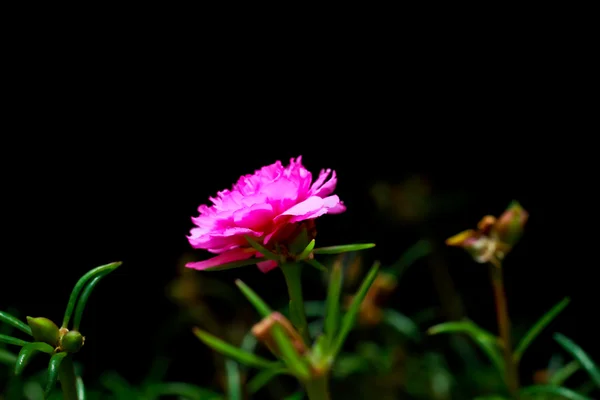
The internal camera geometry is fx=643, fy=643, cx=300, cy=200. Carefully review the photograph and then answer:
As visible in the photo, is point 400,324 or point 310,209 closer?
point 310,209

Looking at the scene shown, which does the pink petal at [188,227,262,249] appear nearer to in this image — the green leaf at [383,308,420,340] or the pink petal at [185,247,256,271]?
the pink petal at [185,247,256,271]

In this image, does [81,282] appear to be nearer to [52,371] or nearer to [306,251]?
[52,371]

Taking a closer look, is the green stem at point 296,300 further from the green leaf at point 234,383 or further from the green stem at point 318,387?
the green leaf at point 234,383

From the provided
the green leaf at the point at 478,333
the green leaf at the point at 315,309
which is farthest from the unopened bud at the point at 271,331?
the green leaf at the point at 315,309

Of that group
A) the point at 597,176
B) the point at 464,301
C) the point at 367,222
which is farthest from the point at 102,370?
the point at 597,176

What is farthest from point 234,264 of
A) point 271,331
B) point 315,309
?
point 315,309

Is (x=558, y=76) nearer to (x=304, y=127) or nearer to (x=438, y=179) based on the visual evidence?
(x=438, y=179)
